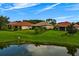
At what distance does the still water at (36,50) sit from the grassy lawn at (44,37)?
0.14ft

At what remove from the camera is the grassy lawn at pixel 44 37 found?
2.29m

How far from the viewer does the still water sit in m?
2.27

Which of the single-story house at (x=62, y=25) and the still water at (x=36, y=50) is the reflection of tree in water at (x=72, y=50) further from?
the single-story house at (x=62, y=25)

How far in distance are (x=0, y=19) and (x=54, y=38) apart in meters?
0.50

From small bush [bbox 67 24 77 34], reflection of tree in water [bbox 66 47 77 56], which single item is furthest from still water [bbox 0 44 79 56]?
small bush [bbox 67 24 77 34]

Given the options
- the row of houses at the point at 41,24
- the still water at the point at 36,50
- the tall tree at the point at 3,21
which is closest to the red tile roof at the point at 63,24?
the row of houses at the point at 41,24

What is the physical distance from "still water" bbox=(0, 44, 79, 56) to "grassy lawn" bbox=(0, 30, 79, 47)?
4cm

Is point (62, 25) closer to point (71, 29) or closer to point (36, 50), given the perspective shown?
point (71, 29)

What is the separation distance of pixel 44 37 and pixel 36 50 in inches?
5.3

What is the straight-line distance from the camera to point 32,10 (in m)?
2.31

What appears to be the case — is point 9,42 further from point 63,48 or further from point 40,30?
point 63,48

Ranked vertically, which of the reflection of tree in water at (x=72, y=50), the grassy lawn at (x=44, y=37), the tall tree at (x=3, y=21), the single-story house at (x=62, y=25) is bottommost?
the reflection of tree in water at (x=72, y=50)

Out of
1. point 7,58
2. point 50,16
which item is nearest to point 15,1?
point 50,16

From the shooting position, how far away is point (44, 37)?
7.58 feet
